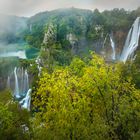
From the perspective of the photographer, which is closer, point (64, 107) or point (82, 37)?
point (64, 107)

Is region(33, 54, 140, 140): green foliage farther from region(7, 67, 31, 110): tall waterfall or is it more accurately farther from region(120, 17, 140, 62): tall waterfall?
region(120, 17, 140, 62): tall waterfall

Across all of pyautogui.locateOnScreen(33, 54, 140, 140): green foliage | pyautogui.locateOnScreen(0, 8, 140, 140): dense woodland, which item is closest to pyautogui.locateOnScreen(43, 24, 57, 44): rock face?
pyautogui.locateOnScreen(0, 8, 140, 140): dense woodland

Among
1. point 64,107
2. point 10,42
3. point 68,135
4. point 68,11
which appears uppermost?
point 64,107

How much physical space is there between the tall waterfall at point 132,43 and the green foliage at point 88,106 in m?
57.7

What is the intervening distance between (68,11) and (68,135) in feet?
326

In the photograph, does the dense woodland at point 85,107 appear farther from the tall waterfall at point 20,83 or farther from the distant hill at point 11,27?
the distant hill at point 11,27

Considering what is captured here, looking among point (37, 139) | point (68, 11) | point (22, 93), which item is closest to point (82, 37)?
point (68, 11)

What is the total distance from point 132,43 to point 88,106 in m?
63.1

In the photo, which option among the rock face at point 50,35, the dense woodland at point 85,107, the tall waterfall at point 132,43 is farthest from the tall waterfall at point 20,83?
the dense woodland at point 85,107

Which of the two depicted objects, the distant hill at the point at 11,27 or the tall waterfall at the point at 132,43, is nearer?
the tall waterfall at the point at 132,43

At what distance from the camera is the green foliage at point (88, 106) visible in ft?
74.9

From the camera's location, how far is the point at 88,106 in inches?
Answer: 941

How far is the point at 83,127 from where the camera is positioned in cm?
2281

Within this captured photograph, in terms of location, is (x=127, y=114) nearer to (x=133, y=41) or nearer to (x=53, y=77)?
(x=53, y=77)
